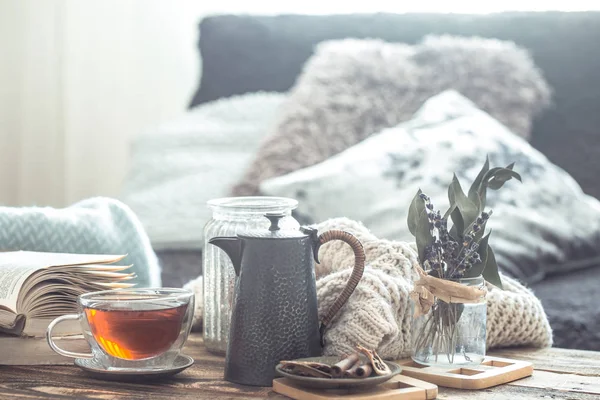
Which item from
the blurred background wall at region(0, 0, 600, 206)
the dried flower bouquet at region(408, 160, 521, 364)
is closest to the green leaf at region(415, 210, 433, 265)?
the dried flower bouquet at region(408, 160, 521, 364)

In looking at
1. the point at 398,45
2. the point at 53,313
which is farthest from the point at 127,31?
the point at 53,313

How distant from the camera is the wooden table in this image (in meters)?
0.80

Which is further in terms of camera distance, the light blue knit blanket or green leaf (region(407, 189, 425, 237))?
the light blue knit blanket

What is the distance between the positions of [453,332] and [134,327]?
35 centimetres

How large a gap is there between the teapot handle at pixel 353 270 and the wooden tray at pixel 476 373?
0.32ft

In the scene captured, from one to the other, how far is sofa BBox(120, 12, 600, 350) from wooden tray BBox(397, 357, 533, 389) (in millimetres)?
495

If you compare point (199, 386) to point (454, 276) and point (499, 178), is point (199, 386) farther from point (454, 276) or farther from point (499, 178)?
point (499, 178)

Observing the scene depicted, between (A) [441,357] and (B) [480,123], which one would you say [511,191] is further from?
(A) [441,357]

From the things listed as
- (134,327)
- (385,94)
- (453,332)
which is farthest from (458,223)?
(385,94)

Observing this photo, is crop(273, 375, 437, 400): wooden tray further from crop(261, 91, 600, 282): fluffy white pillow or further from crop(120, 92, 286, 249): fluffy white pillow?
crop(120, 92, 286, 249): fluffy white pillow

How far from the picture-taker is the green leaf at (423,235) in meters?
0.89

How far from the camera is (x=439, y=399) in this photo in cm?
79

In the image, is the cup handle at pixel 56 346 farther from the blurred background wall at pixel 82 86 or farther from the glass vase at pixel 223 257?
the blurred background wall at pixel 82 86

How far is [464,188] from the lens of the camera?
5.17ft
